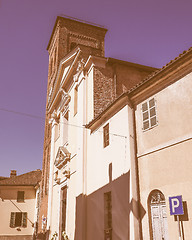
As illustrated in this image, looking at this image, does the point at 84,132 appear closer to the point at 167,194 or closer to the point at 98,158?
the point at 98,158

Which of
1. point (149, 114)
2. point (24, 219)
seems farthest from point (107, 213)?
point (24, 219)

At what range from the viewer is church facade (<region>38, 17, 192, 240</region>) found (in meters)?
8.29

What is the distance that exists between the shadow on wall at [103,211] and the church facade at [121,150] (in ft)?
0.10

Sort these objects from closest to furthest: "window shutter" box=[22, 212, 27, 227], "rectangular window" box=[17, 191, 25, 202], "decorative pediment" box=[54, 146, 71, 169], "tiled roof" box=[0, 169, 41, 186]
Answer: "decorative pediment" box=[54, 146, 71, 169] → "window shutter" box=[22, 212, 27, 227] → "rectangular window" box=[17, 191, 25, 202] → "tiled roof" box=[0, 169, 41, 186]

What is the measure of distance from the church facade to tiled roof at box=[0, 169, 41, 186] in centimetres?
1378

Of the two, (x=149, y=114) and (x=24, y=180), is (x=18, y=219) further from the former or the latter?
(x=149, y=114)

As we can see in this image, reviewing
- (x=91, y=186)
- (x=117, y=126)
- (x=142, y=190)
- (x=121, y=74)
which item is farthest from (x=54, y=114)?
(x=142, y=190)

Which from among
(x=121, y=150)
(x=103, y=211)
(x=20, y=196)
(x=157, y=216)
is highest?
(x=121, y=150)

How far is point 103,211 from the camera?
36.6 feet

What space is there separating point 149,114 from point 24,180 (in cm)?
2685

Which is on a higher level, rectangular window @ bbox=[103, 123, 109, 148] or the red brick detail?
the red brick detail

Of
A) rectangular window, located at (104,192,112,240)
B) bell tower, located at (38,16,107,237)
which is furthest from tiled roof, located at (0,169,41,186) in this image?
rectangular window, located at (104,192,112,240)

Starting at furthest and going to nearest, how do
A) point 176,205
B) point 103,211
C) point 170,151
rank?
point 103,211
point 170,151
point 176,205

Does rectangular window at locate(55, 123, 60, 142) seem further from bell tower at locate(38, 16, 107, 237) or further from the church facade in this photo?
bell tower at locate(38, 16, 107, 237)
